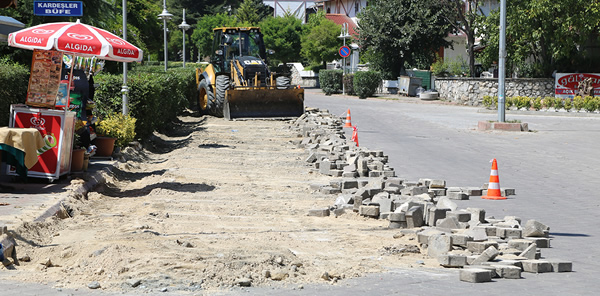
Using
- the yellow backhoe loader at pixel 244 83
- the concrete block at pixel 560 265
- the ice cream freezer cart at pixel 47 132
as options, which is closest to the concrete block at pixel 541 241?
the concrete block at pixel 560 265

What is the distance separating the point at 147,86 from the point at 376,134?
8.40 metres

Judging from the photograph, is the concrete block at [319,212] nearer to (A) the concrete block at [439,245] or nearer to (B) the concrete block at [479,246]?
(A) the concrete block at [439,245]

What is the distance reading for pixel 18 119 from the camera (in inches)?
438

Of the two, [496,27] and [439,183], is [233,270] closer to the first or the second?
[439,183]

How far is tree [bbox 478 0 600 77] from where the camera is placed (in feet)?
110

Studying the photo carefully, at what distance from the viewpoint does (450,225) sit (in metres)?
8.27

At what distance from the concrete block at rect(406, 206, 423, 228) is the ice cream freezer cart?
5339mm

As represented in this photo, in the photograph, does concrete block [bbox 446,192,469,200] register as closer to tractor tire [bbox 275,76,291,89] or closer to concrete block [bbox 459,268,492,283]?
concrete block [bbox 459,268,492,283]

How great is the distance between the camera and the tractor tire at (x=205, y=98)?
26.4m

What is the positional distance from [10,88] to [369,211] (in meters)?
6.28

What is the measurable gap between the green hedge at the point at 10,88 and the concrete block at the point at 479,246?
7.71m

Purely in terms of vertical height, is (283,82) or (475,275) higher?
(283,82)

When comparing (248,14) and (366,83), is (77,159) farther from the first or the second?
(248,14)

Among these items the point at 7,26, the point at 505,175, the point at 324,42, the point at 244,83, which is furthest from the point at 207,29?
the point at 505,175
